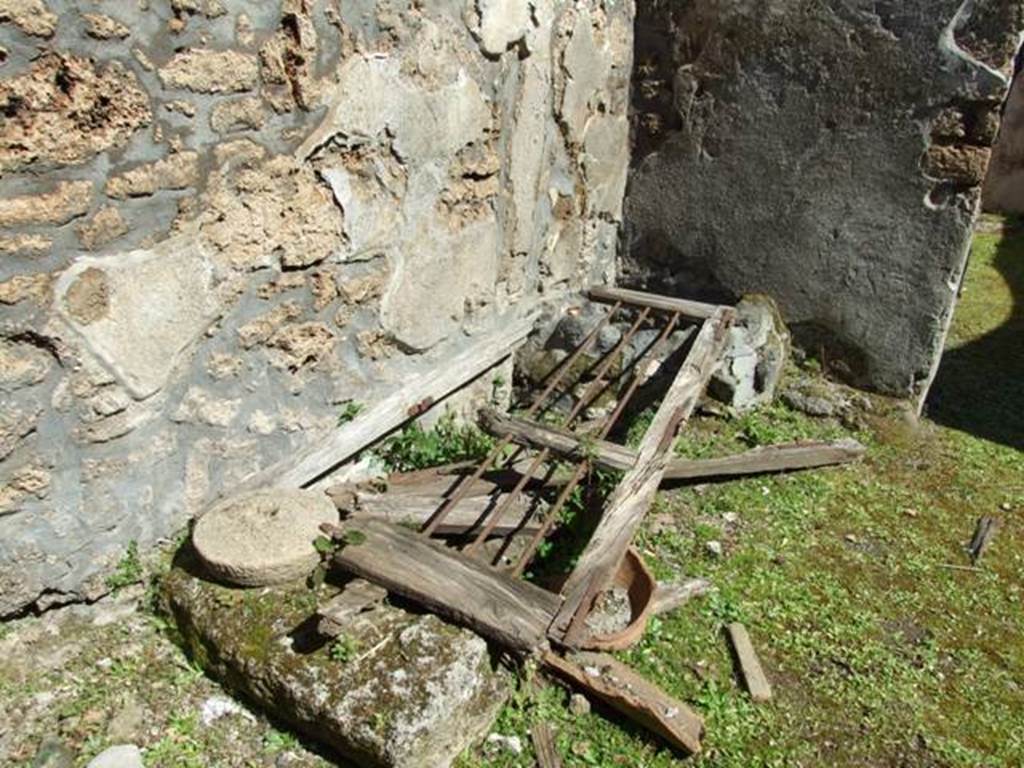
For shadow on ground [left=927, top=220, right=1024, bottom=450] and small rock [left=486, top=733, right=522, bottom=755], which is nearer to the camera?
small rock [left=486, top=733, right=522, bottom=755]

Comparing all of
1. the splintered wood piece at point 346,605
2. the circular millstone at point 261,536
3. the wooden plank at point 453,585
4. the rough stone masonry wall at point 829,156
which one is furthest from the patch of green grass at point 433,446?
the rough stone masonry wall at point 829,156

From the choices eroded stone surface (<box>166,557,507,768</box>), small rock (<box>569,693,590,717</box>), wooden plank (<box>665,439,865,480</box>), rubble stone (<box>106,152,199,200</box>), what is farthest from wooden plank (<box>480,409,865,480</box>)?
rubble stone (<box>106,152,199,200</box>)

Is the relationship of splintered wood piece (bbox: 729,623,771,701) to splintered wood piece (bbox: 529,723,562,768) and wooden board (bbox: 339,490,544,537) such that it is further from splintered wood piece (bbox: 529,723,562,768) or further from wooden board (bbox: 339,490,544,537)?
wooden board (bbox: 339,490,544,537)

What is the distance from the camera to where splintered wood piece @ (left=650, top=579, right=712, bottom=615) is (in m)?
2.65

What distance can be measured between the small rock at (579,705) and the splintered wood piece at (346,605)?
587 mm

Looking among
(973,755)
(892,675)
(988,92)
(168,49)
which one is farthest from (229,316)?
(988,92)

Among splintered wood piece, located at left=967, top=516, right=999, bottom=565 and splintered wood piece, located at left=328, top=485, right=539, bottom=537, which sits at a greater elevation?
splintered wood piece, located at left=328, top=485, right=539, bottom=537

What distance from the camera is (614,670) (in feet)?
7.59

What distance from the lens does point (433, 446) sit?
319cm

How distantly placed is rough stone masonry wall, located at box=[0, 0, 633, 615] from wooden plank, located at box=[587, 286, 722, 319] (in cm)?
89

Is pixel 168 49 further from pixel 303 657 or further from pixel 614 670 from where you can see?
pixel 614 670

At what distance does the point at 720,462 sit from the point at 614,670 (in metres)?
1.35

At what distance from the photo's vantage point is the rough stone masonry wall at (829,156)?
11.3 feet

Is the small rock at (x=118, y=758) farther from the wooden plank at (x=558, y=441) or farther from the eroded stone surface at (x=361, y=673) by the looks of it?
the wooden plank at (x=558, y=441)
